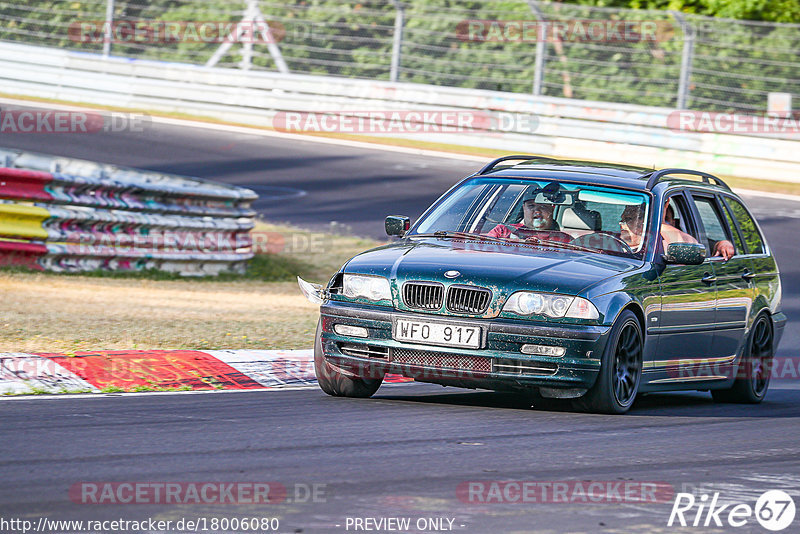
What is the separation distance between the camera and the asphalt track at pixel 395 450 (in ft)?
17.0

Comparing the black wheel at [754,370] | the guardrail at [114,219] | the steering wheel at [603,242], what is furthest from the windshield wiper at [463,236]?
the guardrail at [114,219]

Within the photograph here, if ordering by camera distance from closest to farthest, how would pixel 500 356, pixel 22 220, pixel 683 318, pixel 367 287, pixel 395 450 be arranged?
1. pixel 395 450
2. pixel 500 356
3. pixel 367 287
4. pixel 683 318
5. pixel 22 220

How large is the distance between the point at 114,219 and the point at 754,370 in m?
6.70

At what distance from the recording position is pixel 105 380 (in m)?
8.48

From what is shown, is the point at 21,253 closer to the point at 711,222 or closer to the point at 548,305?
the point at 711,222

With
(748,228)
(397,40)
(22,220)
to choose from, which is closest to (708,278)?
(748,228)

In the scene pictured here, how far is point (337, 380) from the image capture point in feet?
27.2

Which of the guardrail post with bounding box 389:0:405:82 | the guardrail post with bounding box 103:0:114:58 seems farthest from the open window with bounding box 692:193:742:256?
the guardrail post with bounding box 103:0:114:58

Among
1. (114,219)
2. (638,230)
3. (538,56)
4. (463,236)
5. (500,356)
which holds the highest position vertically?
(538,56)

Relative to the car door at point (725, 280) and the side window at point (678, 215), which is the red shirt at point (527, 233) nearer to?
the side window at point (678, 215)

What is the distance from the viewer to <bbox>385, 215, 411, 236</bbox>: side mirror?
885 centimetres

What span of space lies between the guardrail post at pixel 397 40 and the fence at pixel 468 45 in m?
0.02

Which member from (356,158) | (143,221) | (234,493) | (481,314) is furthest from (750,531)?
(356,158)

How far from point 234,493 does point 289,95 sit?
21.5 meters
